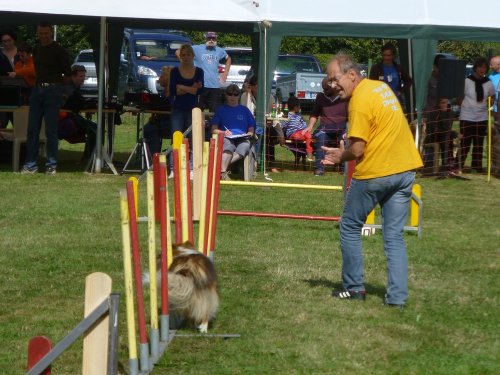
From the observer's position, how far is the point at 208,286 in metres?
6.45

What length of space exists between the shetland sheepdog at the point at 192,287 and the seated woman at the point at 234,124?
888cm

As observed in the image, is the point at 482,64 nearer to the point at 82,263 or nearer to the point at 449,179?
the point at 449,179

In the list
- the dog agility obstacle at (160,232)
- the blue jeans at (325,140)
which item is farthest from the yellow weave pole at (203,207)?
the blue jeans at (325,140)

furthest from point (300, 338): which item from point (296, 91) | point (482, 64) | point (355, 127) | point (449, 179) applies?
point (296, 91)

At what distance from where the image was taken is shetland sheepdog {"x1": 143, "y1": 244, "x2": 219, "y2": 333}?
639 cm

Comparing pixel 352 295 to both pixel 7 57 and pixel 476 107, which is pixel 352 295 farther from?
pixel 7 57

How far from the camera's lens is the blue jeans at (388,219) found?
7379 mm

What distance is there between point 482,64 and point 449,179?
2.04 meters

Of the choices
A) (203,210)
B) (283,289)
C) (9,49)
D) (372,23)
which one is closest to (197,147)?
(283,289)

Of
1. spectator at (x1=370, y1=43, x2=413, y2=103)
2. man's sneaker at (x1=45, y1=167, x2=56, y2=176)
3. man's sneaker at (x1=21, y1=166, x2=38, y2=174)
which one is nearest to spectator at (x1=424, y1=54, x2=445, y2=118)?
spectator at (x1=370, y1=43, x2=413, y2=103)

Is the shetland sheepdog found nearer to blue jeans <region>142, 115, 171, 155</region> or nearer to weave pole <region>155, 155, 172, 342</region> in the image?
weave pole <region>155, 155, 172, 342</region>

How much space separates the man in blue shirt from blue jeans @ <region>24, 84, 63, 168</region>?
120 inches

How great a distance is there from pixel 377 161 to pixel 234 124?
8317 millimetres

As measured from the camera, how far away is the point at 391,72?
1702 centimetres
